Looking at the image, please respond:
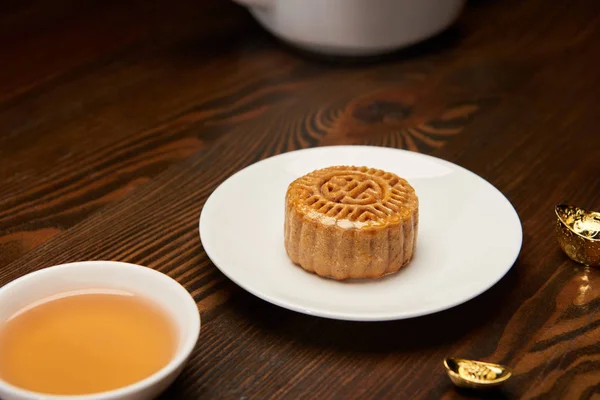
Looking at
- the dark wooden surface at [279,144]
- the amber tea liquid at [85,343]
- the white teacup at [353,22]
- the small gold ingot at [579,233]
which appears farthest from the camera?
the white teacup at [353,22]

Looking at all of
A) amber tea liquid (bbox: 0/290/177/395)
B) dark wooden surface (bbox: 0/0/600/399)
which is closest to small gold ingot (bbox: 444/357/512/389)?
dark wooden surface (bbox: 0/0/600/399)

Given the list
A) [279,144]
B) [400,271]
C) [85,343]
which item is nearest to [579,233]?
[400,271]

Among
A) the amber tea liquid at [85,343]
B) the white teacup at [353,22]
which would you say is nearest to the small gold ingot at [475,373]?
the amber tea liquid at [85,343]

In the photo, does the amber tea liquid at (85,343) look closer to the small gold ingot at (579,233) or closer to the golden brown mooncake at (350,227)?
the golden brown mooncake at (350,227)

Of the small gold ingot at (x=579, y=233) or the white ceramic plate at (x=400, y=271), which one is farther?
the small gold ingot at (x=579, y=233)

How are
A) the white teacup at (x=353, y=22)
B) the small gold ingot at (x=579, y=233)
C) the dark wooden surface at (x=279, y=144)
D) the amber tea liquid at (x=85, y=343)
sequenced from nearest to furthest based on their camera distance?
the amber tea liquid at (x=85, y=343) < the dark wooden surface at (x=279, y=144) < the small gold ingot at (x=579, y=233) < the white teacup at (x=353, y=22)

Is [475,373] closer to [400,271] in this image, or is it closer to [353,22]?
[400,271]

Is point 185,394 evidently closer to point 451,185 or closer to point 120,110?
point 451,185

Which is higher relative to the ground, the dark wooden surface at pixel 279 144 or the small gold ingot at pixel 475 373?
the small gold ingot at pixel 475 373
